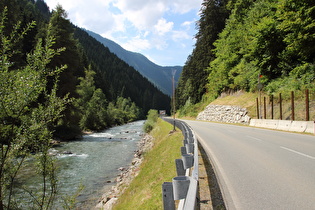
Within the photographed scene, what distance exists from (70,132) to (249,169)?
2720 centimetres

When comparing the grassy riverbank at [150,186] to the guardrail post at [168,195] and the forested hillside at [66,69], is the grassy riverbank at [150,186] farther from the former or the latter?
the forested hillside at [66,69]

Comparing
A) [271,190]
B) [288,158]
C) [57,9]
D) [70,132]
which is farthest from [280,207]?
[57,9]

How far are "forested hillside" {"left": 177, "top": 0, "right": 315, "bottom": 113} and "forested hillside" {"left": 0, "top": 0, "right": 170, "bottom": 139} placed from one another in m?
20.7

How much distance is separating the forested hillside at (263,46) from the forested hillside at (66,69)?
2070cm

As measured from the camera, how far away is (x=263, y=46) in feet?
84.9

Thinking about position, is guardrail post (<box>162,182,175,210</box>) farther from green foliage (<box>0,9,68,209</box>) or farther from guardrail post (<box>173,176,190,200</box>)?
green foliage (<box>0,9,68,209</box>)

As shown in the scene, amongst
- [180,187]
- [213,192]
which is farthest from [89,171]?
[180,187]

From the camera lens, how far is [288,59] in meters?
24.4

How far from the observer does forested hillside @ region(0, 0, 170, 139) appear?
492cm

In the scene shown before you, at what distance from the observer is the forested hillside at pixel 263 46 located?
20406mm

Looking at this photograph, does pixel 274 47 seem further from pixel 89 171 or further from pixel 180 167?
pixel 180 167

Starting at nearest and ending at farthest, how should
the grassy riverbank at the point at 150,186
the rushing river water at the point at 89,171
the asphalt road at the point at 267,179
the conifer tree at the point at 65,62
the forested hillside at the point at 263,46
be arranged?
1. the asphalt road at the point at 267,179
2. the grassy riverbank at the point at 150,186
3. the rushing river water at the point at 89,171
4. the forested hillside at the point at 263,46
5. the conifer tree at the point at 65,62

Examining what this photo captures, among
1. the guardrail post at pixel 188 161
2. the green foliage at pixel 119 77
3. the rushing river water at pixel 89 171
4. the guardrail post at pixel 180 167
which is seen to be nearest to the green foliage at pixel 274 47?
the rushing river water at pixel 89 171

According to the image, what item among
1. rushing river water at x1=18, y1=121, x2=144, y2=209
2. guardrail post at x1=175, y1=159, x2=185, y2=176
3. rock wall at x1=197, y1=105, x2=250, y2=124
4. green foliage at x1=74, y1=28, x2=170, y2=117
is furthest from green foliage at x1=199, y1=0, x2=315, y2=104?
green foliage at x1=74, y1=28, x2=170, y2=117
